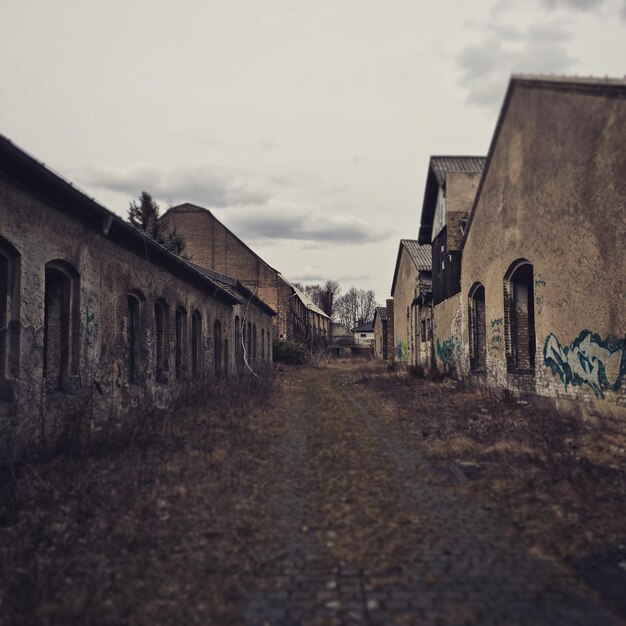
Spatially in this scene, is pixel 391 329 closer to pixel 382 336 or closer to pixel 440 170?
pixel 382 336

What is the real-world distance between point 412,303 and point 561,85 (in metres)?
17.4

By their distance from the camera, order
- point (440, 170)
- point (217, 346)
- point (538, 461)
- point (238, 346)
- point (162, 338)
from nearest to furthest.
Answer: point (538, 461)
point (162, 338)
point (217, 346)
point (440, 170)
point (238, 346)

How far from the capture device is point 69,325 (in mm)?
8273

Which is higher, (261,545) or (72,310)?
(72,310)

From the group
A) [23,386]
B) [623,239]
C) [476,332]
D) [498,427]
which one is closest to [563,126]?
[623,239]

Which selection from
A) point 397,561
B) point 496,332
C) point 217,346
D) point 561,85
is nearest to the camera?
point 397,561

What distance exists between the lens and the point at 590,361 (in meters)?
9.77

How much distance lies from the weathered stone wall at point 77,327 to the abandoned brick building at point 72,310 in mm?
15

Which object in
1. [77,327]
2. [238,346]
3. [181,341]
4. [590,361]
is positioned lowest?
[590,361]

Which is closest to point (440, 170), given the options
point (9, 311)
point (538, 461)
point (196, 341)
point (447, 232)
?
point (447, 232)

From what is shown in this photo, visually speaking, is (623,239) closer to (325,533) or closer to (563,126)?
(563,126)

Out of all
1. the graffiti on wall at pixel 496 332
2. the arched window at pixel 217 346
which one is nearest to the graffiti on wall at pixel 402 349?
the arched window at pixel 217 346

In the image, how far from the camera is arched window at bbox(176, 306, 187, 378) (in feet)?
46.9

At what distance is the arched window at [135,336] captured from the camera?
11.0 m
